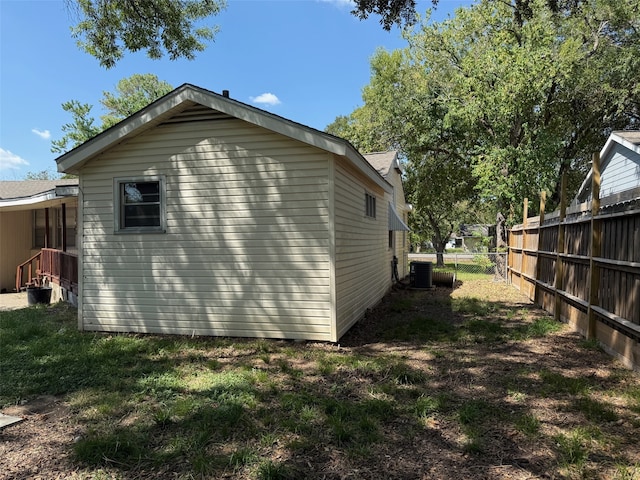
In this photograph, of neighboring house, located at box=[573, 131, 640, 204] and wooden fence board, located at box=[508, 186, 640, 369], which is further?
neighboring house, located at box=[573, 131, 640, 204]

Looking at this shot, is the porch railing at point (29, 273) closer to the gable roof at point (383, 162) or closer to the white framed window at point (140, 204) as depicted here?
the white framed window at point (140, 204)

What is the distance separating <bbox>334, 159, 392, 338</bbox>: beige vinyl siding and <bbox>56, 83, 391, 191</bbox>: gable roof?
0.53m

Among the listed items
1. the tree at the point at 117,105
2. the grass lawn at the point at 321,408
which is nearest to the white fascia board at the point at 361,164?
the grass lawn at the point at 321,408

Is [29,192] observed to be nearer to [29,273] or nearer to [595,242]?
[29,273]

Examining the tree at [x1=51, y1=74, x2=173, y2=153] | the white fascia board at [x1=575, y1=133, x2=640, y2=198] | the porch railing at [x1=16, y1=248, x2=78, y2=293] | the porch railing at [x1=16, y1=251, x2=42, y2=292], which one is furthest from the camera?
the tree at [x1=51, y1=74, x2=173, y2=153]

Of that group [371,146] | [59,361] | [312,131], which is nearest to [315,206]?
[312,131]

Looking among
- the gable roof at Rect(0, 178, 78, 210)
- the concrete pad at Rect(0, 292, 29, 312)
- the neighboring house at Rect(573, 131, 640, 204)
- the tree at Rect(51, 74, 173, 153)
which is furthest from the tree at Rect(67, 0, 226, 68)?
the tree at Rect(51, 74, 173, 153)

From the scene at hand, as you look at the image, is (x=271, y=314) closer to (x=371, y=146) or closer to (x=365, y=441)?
(x=365, y=441)

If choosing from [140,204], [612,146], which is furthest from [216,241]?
[612,146]

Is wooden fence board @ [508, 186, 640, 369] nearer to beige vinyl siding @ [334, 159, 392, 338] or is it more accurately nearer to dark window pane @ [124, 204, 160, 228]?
beige vinyl siding @ [334, 159, 392, 338]

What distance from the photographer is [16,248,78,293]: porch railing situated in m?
9.90

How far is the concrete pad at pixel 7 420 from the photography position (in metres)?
3.70

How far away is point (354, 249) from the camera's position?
7.58 meters

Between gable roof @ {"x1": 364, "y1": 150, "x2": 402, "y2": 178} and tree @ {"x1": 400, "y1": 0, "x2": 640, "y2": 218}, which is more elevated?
tree @ {"x1": 400, "y1": 0, "x2": 640, "y2": 218}
